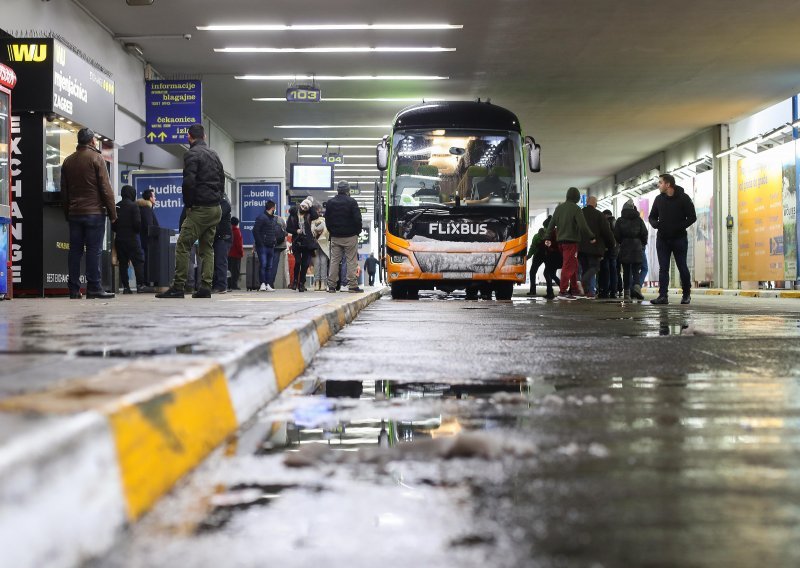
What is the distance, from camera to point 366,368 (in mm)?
4324

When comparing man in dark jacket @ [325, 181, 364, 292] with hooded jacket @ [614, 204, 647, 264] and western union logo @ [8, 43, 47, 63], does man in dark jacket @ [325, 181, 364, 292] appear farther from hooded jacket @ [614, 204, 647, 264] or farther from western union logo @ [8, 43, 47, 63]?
western union logo @ [8, 43, 47, 63]

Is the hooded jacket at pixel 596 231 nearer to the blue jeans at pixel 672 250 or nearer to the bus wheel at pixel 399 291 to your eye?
the bus wheel at pixel 399 291

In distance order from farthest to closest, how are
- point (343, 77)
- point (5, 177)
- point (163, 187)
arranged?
1. point (343, 77)
2. point (163, 187)
3. point (5, 177)

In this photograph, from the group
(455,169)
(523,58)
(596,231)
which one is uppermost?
(523,58)

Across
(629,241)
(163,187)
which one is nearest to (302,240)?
(163,187)

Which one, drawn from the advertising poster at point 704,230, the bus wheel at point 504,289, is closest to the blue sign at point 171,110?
the bus wheel at point 504,289

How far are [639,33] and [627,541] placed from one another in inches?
640

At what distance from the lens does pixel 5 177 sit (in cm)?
1143

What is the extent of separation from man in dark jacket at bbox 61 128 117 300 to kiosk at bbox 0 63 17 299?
0.68 metres

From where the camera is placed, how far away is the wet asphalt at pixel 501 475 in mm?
1505

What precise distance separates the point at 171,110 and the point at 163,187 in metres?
1.69

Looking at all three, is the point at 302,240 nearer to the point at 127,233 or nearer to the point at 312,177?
the point at 127,233

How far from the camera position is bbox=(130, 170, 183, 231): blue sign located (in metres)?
19.0

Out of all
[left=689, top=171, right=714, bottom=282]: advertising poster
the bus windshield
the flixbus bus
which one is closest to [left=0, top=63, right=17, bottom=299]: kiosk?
the flixbus bus
